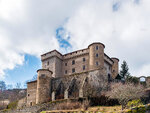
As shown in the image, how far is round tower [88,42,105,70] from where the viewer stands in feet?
154

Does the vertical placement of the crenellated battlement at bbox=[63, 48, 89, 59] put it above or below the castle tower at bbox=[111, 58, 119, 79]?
above

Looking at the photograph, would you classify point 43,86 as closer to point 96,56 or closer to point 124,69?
point 96,56

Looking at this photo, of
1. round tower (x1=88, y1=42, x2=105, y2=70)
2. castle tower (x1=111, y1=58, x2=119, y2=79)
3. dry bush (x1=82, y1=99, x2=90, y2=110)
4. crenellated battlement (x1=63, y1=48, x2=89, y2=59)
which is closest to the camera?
dry bush (x1=82, y1=99, x2=90, y2=110)

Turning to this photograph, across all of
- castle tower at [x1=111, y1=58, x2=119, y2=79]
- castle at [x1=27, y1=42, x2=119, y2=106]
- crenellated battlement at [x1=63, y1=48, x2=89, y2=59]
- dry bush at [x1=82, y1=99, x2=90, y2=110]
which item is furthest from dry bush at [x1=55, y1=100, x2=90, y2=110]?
A: castle tower at [x1=111, y1=58, x2=119, y2=79]

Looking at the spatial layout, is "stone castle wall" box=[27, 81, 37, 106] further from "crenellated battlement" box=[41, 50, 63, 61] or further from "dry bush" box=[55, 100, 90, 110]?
"dry bush" box=[55, 100, 90, 110]

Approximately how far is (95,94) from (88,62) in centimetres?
1407

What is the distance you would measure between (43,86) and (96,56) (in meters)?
14.5

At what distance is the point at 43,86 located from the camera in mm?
43469

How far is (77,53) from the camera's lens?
173 ft

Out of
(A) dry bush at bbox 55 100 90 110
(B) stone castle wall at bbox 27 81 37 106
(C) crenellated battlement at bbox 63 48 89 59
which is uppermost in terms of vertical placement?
(C) crenellated battlement at bbox 63 48 89 59

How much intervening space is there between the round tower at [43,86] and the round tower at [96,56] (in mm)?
10660

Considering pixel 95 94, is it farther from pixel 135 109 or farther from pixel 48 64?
pixel 135 109

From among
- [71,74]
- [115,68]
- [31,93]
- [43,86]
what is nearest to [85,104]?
A: [43,86]

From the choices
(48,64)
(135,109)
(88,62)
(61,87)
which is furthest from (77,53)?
(135,109)
